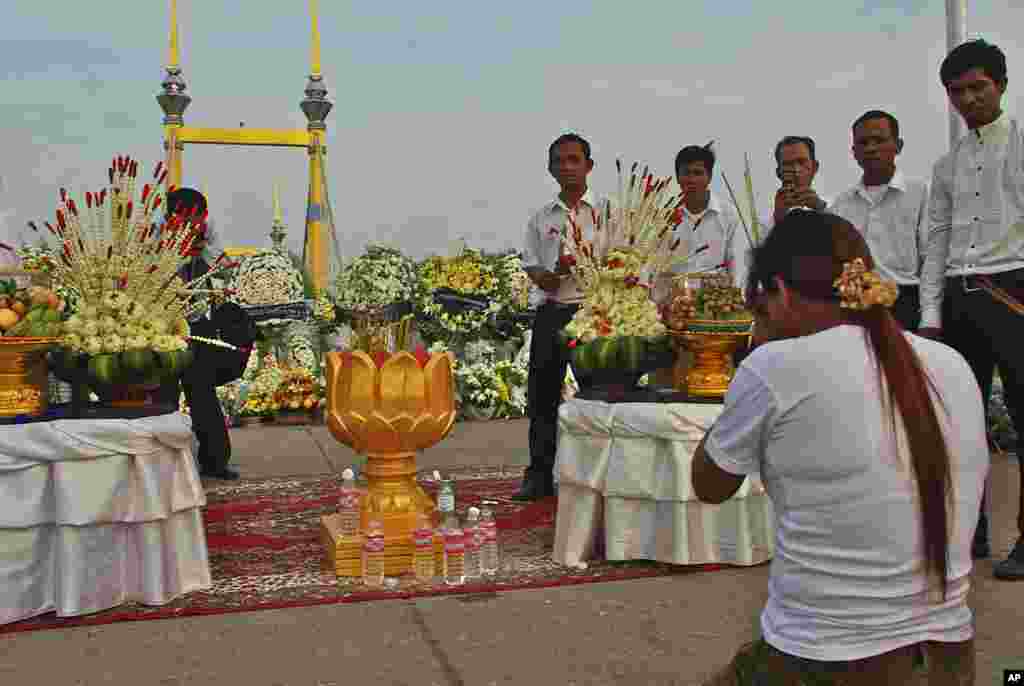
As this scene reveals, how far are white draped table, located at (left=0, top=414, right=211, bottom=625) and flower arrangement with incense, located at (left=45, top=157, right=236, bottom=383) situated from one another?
306 millimetres

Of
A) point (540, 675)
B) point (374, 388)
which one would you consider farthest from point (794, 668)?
point (374, 388)

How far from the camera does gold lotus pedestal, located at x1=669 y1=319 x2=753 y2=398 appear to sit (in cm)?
398

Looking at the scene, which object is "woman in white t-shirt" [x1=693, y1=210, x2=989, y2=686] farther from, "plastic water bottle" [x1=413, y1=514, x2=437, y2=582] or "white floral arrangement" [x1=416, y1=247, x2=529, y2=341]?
"white floral arrangement" [x1=416, y1=247, x2=529, y2=341]

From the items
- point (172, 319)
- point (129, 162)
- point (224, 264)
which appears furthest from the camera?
point (224, 264)

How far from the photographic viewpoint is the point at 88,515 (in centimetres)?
329

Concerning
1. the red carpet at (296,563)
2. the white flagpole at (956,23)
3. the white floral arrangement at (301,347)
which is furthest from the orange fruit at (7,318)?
the white flagpole at (956,23)

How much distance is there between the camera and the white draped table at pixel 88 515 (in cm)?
326

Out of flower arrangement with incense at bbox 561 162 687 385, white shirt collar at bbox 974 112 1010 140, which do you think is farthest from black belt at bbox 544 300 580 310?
white shirt collar at bbox 974 112 1010 140

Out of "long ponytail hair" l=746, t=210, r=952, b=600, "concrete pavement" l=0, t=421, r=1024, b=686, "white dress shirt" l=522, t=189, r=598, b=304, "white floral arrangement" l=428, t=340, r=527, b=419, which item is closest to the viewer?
"long ponytail hair" l=746, t=210, r=952, b=600

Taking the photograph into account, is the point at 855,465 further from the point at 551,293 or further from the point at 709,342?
the point at 551,293

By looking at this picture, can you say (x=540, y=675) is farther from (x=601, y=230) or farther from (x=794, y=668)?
(x=601, y=230)

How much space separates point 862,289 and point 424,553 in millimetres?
2546

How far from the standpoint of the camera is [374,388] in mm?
4000

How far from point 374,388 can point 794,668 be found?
2.62 meters
